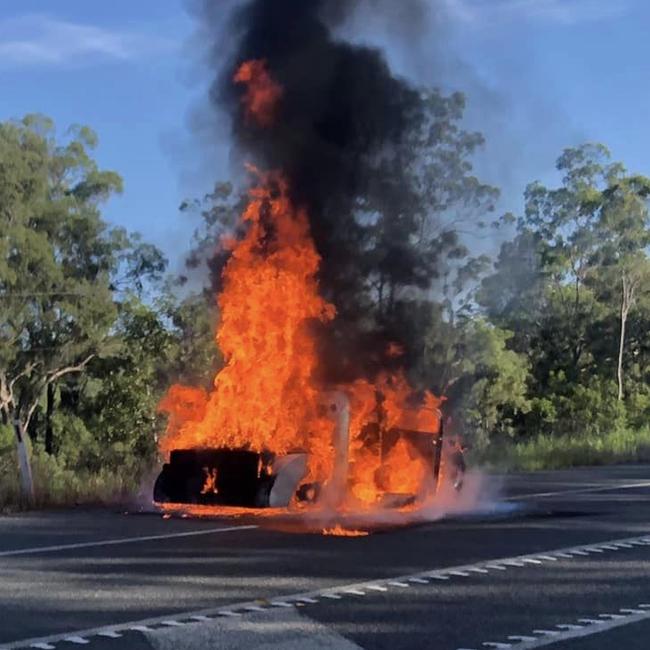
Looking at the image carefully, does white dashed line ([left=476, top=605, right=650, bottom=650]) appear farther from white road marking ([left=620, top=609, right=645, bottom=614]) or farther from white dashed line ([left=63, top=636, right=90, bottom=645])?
white dashed line ([left=63, top=636, right=90, bottom=645])

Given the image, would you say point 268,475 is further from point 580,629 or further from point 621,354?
point 621,354

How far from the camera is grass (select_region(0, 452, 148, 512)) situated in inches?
498

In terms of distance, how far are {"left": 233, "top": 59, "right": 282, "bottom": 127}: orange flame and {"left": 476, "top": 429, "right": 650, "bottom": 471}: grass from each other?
9463 millimetres

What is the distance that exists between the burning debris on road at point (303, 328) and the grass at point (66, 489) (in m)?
1.23

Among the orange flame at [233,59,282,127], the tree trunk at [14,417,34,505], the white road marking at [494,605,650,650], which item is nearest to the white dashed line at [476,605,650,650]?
the white road marking at [494,605,650,650]

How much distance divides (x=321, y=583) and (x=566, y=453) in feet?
55.3

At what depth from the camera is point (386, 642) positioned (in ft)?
19.1

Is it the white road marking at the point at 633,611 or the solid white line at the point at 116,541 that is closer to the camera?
the white road marking at the point at 633,611

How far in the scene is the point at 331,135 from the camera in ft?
Result: 45.0

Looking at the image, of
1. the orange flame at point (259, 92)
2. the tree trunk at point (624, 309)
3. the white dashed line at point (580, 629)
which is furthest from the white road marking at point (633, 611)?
the tree trunk at point (624, 309)

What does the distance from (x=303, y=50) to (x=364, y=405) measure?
4878 millimetres

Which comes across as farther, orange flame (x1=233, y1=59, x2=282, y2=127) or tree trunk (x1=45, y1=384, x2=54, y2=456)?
tree trunk (x1=45, y1=384, x2=54, y2=456)

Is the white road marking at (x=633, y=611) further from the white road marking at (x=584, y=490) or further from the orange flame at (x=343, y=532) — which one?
the white road marking at (x=584, y=490)

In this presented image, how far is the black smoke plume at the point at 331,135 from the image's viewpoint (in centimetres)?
1337
